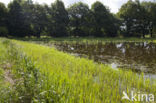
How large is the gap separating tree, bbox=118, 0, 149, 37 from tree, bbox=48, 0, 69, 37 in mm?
22747

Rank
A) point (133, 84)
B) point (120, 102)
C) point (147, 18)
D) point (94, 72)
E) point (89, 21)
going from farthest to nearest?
point (89, 21) → point (147, 18) → point (94, 72) → point (133, 84) → point (120, 102)

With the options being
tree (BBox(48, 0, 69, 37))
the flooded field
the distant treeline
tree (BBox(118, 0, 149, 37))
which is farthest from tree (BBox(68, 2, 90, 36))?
the flooded field

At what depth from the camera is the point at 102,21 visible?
55.0 m

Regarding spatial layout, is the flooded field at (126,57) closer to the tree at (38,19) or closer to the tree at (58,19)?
the tree at (58,19)

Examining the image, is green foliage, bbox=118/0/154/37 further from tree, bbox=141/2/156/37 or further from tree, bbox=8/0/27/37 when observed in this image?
tree, bbox=8/0/27/37

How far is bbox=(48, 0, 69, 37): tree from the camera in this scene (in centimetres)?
5345

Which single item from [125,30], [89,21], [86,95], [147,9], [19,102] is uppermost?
[147,9]

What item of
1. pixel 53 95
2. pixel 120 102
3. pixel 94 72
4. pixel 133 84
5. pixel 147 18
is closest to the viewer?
pixel 53 95

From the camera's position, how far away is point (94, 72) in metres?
7.17

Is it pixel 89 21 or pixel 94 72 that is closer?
pixel 94 72

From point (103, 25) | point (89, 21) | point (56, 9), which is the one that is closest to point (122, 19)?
point (103, 25)

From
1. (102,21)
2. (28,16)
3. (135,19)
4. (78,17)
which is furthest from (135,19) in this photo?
(28,16)

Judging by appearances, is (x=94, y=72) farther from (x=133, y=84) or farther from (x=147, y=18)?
(x=147, y=18)

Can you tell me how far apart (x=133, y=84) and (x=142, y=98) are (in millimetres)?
1474
